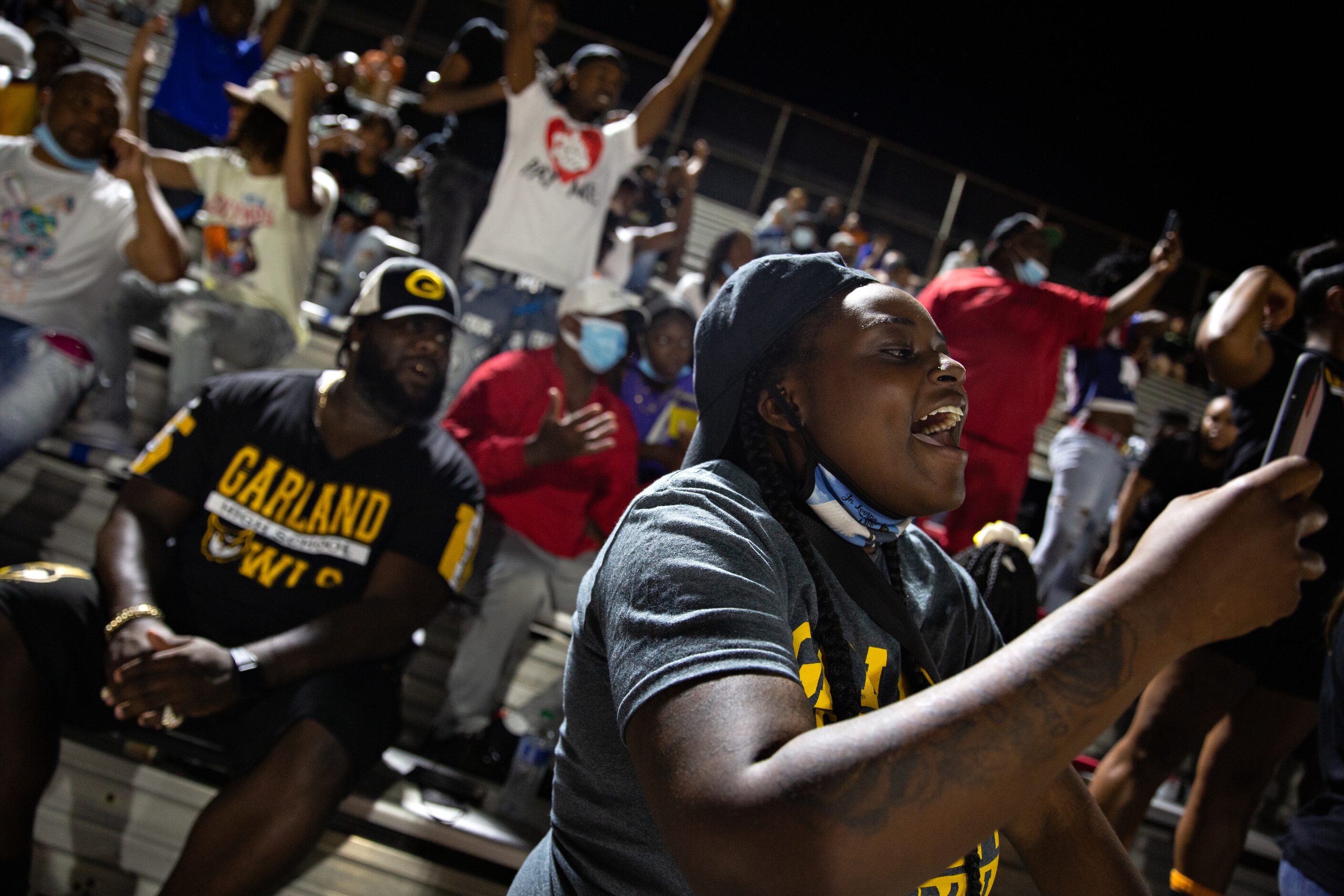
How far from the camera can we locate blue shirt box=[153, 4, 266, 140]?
538cm

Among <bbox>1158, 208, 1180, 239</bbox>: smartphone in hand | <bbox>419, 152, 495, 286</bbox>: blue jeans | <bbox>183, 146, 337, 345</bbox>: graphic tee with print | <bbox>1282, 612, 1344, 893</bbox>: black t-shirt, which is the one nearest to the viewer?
<bbox>1282, 612, 1344, 893</bbox>: black t-shirt

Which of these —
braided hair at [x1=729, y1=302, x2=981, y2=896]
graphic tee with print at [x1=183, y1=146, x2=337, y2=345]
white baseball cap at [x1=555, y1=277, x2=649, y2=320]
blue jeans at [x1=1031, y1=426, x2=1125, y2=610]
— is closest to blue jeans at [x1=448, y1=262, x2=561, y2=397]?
white baseball cap at [x1=555, y1=277, x2=649, y2=320]

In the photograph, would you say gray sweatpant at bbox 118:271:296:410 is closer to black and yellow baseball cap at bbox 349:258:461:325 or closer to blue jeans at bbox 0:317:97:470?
blue jeans at bbox 0:317:97:470

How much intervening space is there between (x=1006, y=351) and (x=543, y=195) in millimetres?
2353

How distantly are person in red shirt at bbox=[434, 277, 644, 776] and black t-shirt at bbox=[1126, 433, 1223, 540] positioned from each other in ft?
7.84

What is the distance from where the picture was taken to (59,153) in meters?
3.64

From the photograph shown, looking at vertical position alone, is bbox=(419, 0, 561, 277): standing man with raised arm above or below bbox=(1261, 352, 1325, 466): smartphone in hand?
above

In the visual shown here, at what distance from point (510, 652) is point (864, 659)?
231 centimetres

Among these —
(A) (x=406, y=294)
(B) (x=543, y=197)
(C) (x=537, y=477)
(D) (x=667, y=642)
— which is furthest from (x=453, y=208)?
(D) (x=667, y=642)

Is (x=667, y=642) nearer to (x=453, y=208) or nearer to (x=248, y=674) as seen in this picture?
(x=248, y=674)

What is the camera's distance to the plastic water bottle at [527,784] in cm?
271

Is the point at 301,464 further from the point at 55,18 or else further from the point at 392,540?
the point at 55,18

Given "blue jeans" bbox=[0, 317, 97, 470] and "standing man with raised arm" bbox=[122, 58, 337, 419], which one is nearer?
"blue jeans" bbox=[0, 317, 97, 470]

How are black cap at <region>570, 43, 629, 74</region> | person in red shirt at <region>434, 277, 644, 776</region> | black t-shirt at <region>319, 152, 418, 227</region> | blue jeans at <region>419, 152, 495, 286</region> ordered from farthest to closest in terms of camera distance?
black t-shirt at <region>319, 152, 418, 227</region> → blue jeans at <region>419, 152, 495, 286</region> → black cap at <region>570, 43, 629, 74</region> → person in red shirt at <region>434, 277, 644, 776</region>
